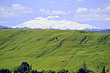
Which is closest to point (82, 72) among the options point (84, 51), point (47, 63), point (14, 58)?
point (47, 63)

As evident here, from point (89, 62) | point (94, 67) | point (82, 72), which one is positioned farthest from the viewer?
point (89, 62)

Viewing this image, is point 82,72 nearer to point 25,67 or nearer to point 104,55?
point 25,67

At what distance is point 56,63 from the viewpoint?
168 m

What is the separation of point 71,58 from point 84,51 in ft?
69.0

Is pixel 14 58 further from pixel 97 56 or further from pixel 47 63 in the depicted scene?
pixel 97 56

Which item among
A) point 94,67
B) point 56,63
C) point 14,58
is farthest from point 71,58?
point 14,58

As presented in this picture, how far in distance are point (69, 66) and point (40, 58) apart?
138ft

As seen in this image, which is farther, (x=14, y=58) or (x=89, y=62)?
(x=14, y=58)

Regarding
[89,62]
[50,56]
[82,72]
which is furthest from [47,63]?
[82,72]

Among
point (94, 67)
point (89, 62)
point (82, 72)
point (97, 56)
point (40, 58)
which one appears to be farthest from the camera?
point (40, 58)

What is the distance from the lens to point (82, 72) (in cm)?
11125

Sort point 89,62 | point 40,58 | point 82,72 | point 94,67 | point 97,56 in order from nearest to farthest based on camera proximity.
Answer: point 82,72 < point 94,67 < point 89,62 < point 97,56 < point 40,58

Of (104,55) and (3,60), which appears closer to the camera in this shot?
(104,55)

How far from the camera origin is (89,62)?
163875mm
